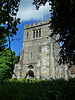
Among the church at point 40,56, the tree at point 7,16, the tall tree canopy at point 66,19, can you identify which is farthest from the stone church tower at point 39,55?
the tree at point 7,16

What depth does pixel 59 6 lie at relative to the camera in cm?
648

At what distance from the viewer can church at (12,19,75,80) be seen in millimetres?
24398

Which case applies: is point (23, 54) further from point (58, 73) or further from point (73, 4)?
point (73, 4)

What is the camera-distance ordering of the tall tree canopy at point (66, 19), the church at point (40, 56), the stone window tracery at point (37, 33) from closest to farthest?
the tall tree canopy at point (66, 19) → the church at point (40, 56) → the stone window tracery at point (37, 33)

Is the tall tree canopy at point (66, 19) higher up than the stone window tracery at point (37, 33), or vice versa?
the stone window tracery at point (37, 33)

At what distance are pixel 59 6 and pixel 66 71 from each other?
833 inches

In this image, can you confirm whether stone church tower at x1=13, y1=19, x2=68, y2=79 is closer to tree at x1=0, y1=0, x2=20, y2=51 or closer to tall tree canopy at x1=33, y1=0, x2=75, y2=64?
tall tree canopy at x1=33, y1=0, x2=75, y2=64

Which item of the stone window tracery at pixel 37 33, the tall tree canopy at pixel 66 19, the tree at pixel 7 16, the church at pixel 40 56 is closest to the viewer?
the tree at pixel 7 16

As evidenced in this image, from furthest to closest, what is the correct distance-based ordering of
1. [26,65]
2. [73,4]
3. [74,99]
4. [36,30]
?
[36,30] → [26,65] → [73,4] → [74,99]

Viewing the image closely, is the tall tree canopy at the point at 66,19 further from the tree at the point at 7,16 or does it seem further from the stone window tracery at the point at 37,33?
the stone window tracery at the point at 37,33

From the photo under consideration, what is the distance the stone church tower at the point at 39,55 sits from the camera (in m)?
24.4

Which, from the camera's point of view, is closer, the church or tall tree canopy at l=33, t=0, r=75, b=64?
tall tree canopy at l=33, t=0, r=75, b=64

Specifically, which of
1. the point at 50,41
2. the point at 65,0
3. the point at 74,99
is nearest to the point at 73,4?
the point at 65,0

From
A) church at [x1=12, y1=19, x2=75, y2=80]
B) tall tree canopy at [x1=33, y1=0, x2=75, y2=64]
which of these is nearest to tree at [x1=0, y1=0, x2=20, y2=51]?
tall tree canopy at [x1=33, y1=0, x2=75, y2=64]
